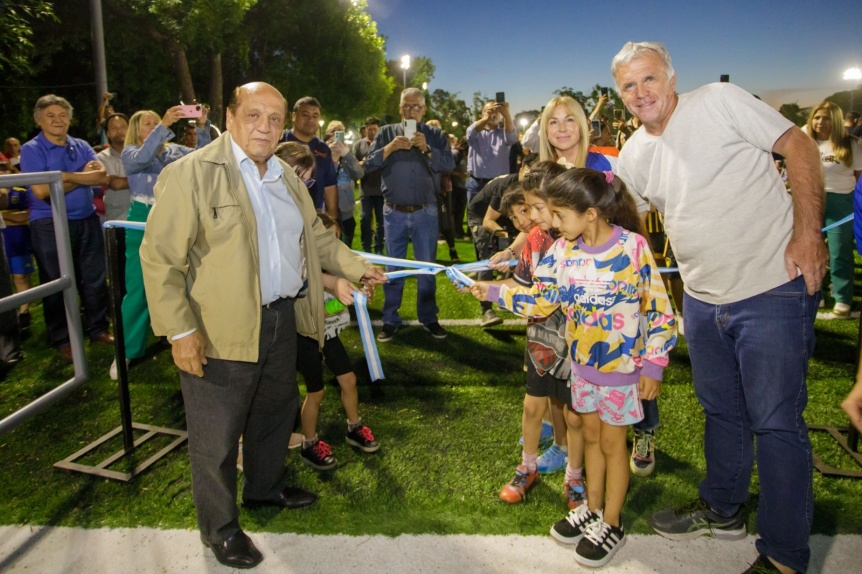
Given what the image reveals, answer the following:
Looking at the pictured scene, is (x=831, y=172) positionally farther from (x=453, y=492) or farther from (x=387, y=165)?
(x=453, y=492)

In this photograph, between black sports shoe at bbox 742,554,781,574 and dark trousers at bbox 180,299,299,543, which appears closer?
black sports shoe at bbox 742,554,781,574

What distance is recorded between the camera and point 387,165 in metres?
6.59

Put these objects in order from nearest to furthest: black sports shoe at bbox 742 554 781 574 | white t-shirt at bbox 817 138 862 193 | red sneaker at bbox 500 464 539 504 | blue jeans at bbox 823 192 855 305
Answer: black sports shoe at bbox 742 554 781 574
red sneaker at bbox 500 464 539 504
blue jeans at bbox 823 192 855 305
white t-shirt at bbox 817 138 862 193

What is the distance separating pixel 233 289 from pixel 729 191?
215 centimetres

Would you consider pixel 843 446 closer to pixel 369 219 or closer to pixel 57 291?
pixel 57 291

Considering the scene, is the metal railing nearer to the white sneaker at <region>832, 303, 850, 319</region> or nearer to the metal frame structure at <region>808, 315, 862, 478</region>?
the metal frame structure at <region>808, 315, 862, 478</region>

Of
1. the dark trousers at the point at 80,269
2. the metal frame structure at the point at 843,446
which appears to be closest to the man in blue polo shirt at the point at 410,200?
the dark trousers at the point at 80,269

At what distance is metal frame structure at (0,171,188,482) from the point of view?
3.70m

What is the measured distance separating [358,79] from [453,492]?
1132 inches

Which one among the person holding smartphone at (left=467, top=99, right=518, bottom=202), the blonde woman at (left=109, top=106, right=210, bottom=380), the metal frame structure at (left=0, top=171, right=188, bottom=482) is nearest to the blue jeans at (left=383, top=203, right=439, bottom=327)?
the blonde woman at (left=109, top=106, right=210, bottom=380)

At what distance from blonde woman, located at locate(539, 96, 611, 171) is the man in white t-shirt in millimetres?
765

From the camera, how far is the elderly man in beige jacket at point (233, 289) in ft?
8.65

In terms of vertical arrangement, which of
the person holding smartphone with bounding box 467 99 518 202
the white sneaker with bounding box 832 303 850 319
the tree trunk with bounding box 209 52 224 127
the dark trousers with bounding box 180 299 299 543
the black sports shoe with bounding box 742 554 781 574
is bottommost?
the black sports shoe with bounding box 742 554 781 574

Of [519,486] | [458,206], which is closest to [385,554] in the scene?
[519,486]
